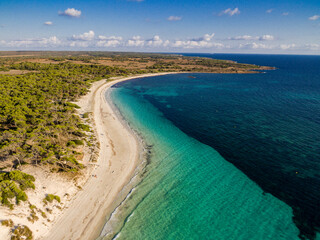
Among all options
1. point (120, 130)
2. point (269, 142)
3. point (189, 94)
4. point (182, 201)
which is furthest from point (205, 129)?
point (189, 94)

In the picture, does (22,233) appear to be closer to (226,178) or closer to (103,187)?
(103,187)

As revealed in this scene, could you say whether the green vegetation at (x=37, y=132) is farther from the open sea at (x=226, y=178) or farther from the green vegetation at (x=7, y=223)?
the open sea at (x=226, y=178)

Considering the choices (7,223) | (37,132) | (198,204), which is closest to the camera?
(7,223)

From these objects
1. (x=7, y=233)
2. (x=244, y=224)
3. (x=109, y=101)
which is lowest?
(x=244, y=224)

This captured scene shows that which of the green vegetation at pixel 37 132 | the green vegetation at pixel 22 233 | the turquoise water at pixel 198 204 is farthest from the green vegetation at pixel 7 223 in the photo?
the turquoise water at pixel 198 204

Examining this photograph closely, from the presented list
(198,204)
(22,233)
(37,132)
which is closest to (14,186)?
(22,233)

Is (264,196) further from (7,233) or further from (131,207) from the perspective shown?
(7,233)
